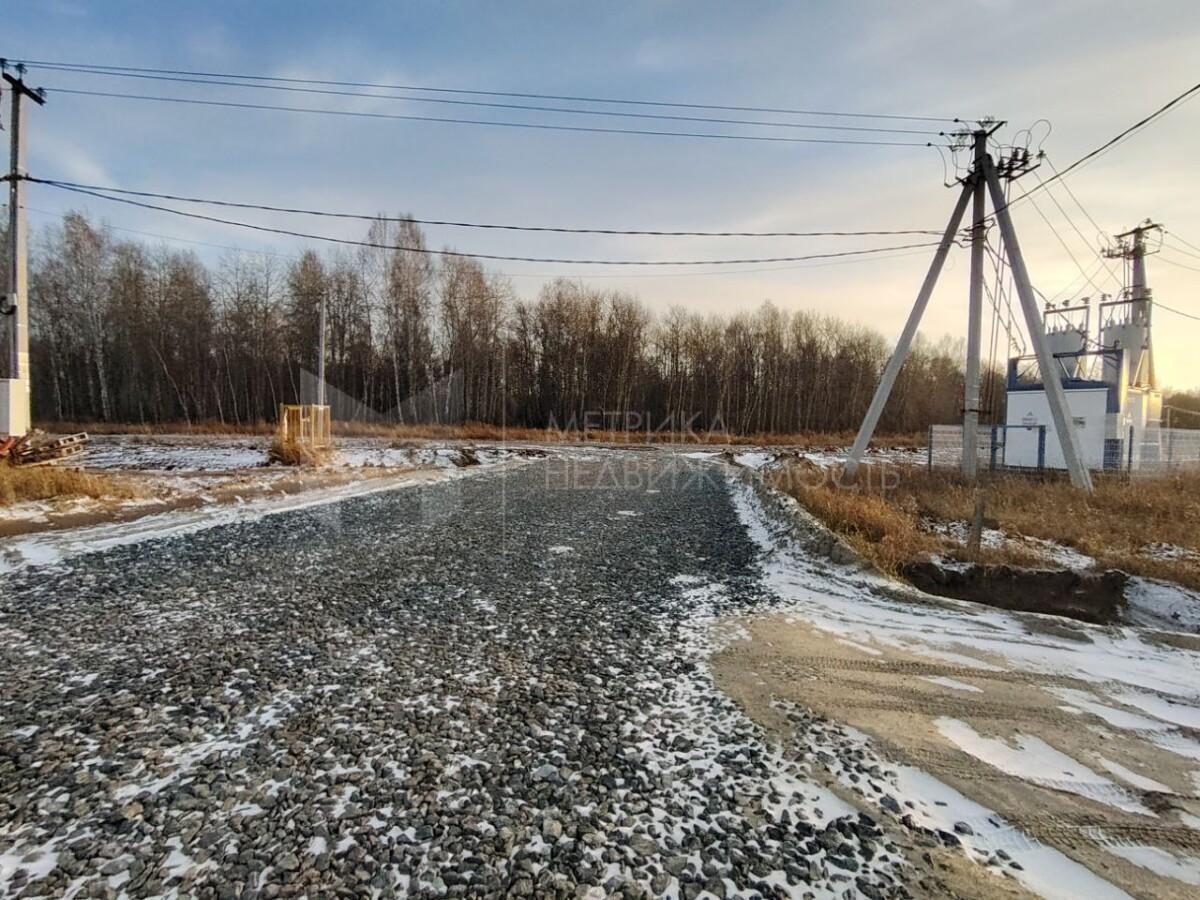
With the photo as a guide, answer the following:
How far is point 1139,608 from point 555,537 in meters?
6.72

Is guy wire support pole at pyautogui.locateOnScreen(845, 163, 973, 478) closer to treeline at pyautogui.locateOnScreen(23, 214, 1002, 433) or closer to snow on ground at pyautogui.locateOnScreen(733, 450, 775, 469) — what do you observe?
snow on ground at pyautogui.locateOnScreen(733, 450, 775, 469)

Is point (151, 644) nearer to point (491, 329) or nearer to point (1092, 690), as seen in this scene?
point (1092, 690)

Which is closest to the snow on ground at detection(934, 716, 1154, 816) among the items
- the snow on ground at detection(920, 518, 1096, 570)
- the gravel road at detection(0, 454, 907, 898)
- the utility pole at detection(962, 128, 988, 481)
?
the gravel road at detection(0, 454, 907, 898)

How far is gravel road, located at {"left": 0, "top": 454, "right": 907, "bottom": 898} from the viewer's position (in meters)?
2.28

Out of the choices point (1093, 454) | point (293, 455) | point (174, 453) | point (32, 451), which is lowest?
point (174, 453)

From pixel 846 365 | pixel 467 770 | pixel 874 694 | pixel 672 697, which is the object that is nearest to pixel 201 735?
pixel 467 770

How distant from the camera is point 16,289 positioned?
474 inches

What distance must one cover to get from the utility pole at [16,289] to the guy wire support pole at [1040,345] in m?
19.5

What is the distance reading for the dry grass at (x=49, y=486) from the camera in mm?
9953

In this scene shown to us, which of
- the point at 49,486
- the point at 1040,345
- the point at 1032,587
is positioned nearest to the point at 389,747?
the point at 1032,587

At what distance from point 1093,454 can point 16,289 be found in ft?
85.3

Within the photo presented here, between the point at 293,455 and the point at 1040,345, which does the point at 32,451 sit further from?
the point at 1040,345

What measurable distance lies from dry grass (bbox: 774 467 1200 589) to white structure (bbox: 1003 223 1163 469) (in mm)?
3530

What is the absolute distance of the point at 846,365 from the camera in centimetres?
5278
